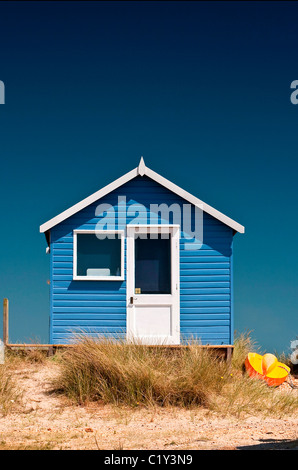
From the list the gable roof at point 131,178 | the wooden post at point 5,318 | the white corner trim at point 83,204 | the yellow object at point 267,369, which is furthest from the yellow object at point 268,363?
the wooden post at point 5,318

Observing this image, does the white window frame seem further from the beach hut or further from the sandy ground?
the sandy ground

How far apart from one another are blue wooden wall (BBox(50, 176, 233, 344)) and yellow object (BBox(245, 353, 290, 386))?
81cm

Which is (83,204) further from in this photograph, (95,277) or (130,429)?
(130,429)

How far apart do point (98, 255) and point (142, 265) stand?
1230 millimetres

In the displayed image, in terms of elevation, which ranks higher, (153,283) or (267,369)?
(153,283)

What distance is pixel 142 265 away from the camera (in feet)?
46.9

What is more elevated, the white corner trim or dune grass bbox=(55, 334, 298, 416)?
the white corner trim

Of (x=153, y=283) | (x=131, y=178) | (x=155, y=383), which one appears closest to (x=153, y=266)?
(x=153, y=283)

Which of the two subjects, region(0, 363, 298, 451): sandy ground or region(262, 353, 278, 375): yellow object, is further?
region(262, 353, 278, 375): yellow object

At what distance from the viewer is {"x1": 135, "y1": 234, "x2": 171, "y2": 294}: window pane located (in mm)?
14242

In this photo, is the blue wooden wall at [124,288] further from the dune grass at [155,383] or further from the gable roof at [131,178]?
the dune grass at [155,383]

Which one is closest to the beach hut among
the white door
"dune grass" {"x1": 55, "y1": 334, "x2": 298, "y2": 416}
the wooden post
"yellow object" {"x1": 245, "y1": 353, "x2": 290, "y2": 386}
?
the white door
